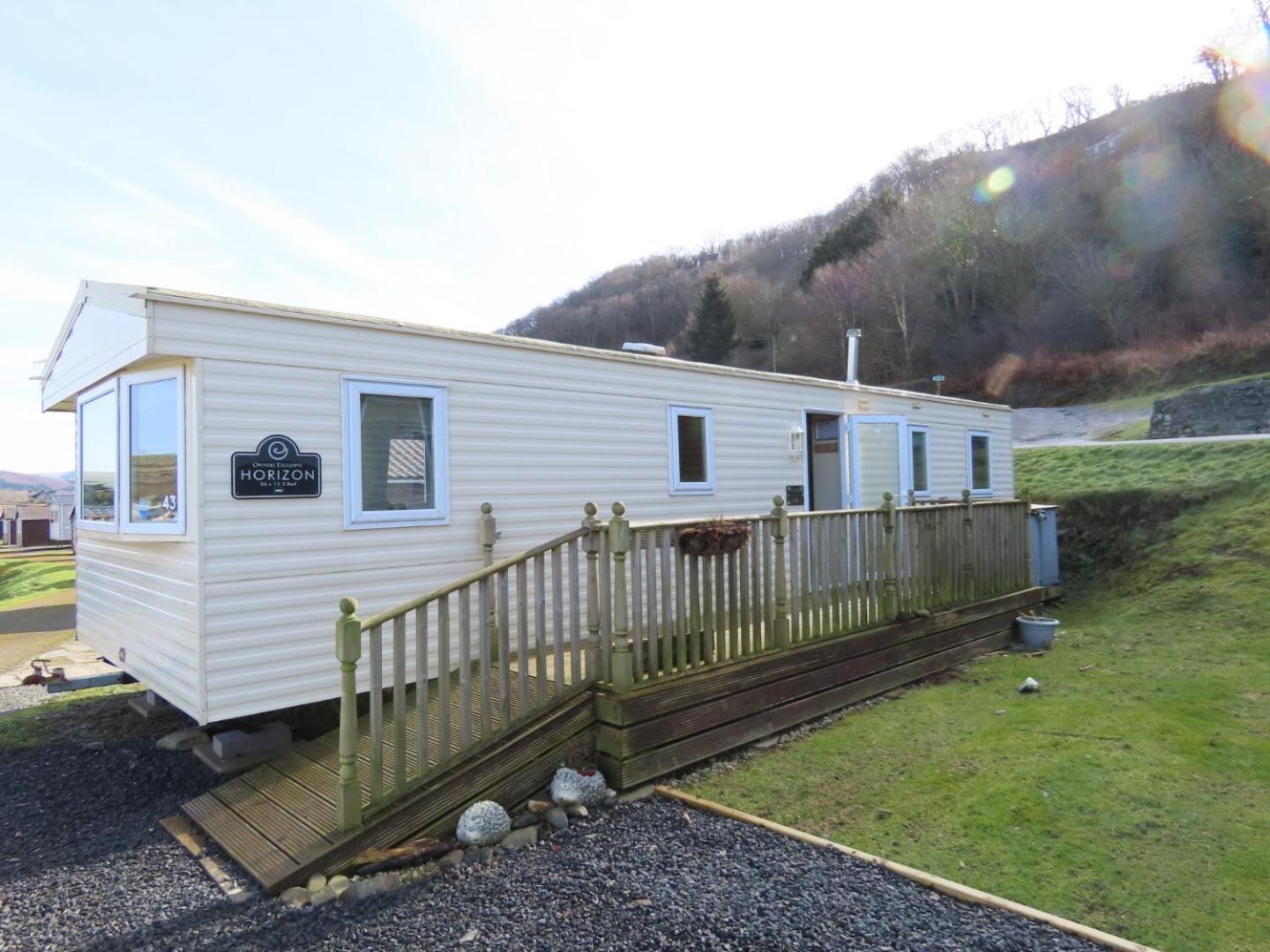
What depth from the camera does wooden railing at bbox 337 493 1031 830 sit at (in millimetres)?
3752

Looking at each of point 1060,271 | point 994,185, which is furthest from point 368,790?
point 994,185

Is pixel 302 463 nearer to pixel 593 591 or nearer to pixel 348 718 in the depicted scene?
pixel 348 718

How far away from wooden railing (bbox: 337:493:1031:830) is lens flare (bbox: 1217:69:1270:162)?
3466cm

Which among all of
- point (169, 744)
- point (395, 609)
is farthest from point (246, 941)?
point (169, 744)

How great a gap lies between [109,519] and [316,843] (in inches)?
133

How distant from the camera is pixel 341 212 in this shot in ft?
25.6

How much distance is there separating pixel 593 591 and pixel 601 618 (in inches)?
7.1

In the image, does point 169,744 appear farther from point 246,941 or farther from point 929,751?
point 929,751

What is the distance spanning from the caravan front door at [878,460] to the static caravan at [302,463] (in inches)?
91.6

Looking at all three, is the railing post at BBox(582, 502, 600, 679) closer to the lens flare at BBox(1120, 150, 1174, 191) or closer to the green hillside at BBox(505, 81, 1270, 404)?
the green hillside at BBox(505, 81, 1270, 404)

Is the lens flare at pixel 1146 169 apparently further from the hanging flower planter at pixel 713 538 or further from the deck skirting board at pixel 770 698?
the hanging flower planter at pixel 713 538

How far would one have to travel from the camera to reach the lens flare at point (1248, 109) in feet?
99.2

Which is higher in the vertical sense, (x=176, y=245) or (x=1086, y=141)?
(x=1086, y=141)

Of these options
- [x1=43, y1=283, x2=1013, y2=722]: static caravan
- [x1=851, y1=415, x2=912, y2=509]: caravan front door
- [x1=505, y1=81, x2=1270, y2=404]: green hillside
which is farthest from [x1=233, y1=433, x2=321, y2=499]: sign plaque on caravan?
[x1=505, y1=81, x2=1270, y2=404]: green hillside
